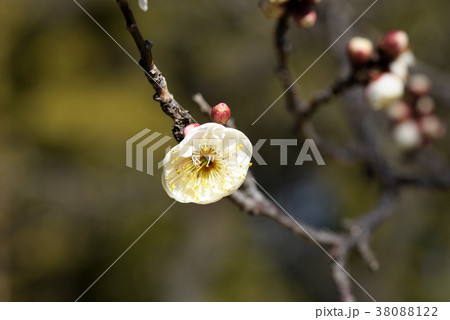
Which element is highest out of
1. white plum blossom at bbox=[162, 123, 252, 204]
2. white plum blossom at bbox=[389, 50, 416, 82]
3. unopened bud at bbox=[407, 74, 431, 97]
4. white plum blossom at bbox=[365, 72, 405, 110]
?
unopened bud at bbox=[407, 74, 431, 97]

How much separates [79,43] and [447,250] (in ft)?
16.6

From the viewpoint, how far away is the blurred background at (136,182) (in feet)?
16.6

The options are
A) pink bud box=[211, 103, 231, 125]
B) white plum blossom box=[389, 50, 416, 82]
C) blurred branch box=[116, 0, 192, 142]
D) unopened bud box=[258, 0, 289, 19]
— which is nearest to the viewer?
blurred branch box=[116, 0, 192, 142]

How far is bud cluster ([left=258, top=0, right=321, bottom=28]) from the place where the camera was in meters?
1.48

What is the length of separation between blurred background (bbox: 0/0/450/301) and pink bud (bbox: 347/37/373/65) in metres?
2.90

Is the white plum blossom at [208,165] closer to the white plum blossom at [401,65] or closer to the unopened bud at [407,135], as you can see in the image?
the white plum blossom at [401,65]

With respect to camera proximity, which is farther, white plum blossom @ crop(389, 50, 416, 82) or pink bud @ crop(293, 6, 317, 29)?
white plum blossom @ crop(389, 50, 416, 82)

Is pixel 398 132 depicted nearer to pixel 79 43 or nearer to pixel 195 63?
pixel 195 63

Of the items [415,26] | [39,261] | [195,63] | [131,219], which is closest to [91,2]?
[195,63]

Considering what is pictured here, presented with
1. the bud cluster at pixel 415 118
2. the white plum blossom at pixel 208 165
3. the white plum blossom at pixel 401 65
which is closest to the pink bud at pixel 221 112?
the white plum blossom at pixel 208 165

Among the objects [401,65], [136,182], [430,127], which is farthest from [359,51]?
[136,182]

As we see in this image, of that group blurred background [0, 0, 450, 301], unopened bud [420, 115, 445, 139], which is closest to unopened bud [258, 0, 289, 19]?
unopened bud [420, 115, 445, 139]
